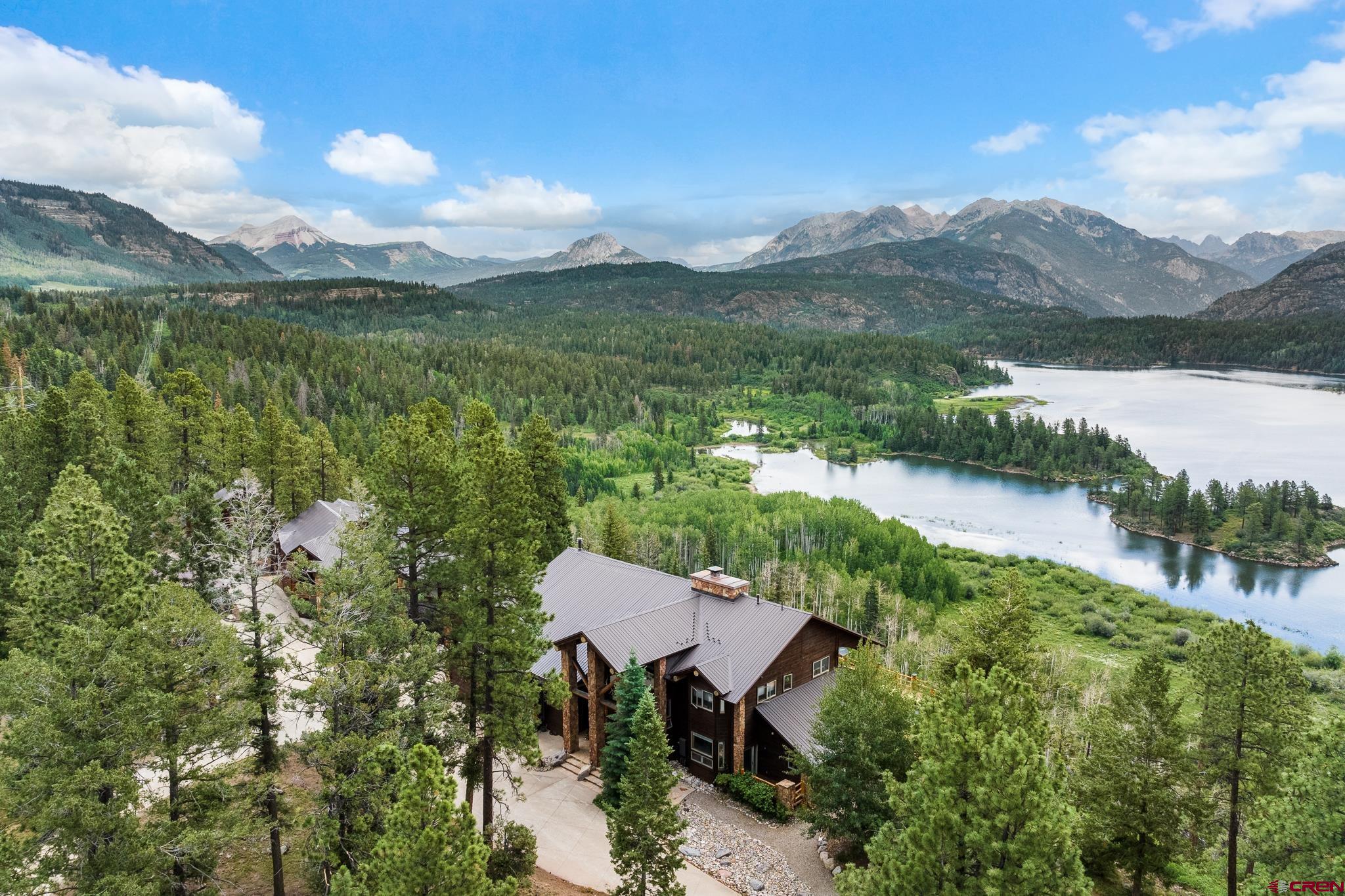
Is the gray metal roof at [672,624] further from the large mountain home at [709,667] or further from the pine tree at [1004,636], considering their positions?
the pine tree at [1004,636]

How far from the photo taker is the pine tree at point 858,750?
784 inches

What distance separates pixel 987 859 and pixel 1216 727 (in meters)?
10.1

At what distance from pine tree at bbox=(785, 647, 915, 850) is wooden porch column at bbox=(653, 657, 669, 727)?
625 cm

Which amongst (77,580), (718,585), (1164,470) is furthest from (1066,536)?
(77,580)

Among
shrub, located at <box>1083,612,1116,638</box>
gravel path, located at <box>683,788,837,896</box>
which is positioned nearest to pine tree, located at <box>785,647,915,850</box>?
gravel path, located at <box>683,788,837,896</box>

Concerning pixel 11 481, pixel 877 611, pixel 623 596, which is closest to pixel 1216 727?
pixel 623 596

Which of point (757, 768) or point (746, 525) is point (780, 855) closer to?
point (757, 768)

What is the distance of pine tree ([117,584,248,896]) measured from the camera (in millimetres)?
14320

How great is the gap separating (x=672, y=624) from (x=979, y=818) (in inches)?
633

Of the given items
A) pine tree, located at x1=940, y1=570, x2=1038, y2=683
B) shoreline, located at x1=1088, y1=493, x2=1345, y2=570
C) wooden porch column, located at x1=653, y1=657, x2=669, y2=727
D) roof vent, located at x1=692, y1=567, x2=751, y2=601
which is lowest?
shoreline, located at x1=1088, y1=493, x2=1345, y2=570

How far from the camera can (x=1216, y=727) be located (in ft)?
58.8

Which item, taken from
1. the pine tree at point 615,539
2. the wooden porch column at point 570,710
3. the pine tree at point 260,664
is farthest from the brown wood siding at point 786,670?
the pine tree at point 615,539

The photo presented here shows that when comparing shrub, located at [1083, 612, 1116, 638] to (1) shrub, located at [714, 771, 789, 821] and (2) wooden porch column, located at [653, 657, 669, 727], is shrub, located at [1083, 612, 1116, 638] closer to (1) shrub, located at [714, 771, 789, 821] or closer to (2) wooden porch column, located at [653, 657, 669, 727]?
(1) shrub, located at [714, 771, 789, 821]

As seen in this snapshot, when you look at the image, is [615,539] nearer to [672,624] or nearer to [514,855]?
[672,624]
